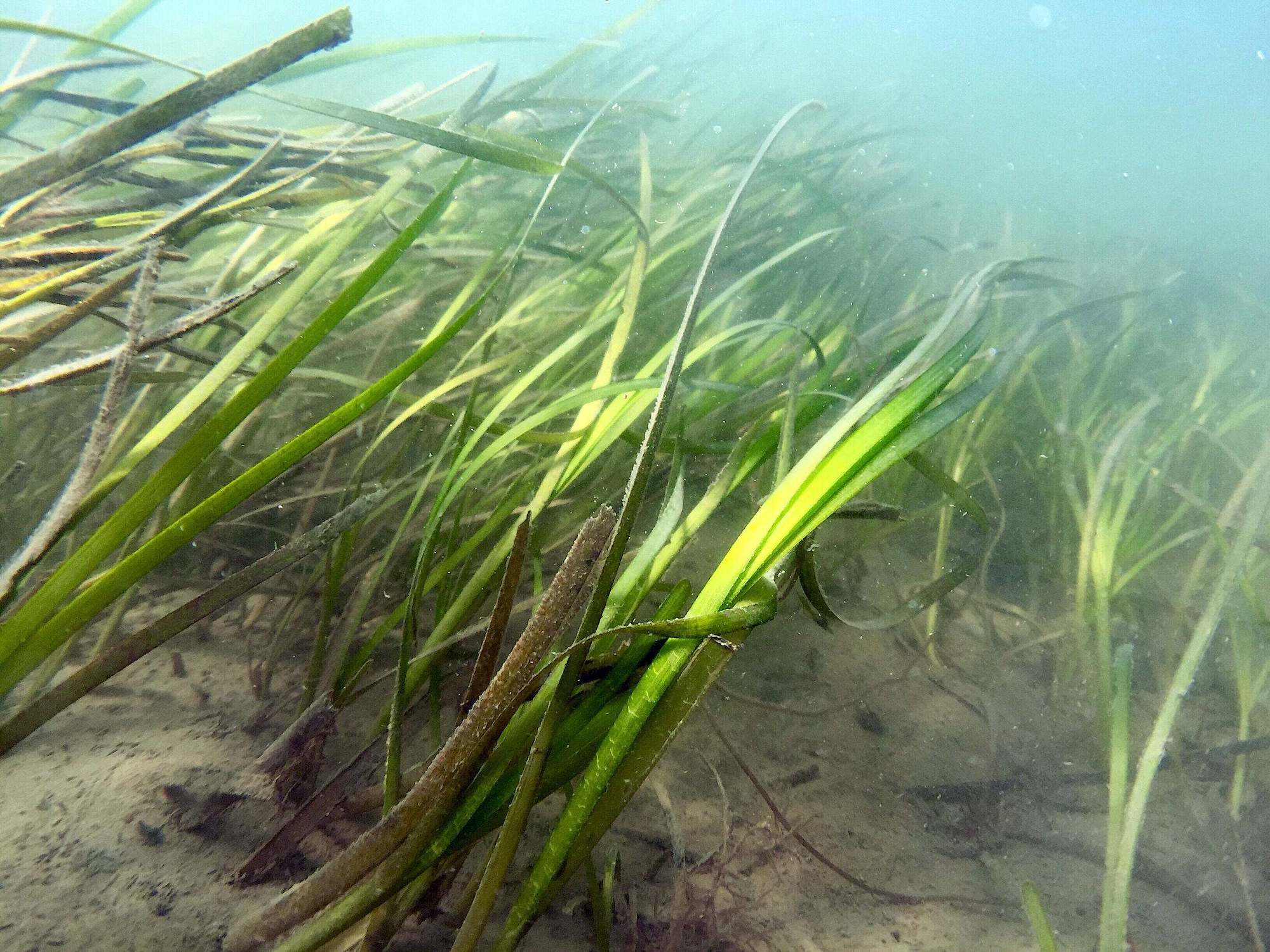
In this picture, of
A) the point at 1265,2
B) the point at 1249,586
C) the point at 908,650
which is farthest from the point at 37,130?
the point at 1265,2

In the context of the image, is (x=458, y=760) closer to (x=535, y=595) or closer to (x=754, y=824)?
(x=535, y=595)

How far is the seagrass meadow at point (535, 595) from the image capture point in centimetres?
77

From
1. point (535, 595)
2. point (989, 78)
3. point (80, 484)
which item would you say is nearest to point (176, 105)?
point (80, 484)

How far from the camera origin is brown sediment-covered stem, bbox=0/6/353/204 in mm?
835

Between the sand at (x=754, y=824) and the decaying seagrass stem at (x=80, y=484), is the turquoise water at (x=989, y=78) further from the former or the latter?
the sand at (x=754, y=824)

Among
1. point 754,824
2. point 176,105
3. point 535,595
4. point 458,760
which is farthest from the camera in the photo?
point 535,595

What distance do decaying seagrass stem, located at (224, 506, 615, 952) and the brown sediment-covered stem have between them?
0.81 meters

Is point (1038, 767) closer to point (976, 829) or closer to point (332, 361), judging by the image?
point (976, 829)

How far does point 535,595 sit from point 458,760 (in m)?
0.65

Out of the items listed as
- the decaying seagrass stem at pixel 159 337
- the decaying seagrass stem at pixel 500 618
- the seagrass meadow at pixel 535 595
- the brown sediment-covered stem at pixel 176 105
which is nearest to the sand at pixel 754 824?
the seagrass meadow at pixel 535 595

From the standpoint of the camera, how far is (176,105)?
931mm

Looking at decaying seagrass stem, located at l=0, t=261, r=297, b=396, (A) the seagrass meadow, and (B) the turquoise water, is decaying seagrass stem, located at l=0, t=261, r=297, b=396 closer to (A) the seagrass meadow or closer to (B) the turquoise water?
(A) the seagrass meadow

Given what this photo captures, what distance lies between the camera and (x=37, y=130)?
4.56 metres

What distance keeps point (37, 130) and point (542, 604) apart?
6.74 meters
